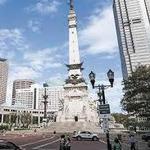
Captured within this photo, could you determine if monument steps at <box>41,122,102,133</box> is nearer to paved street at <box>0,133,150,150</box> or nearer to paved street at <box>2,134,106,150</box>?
paved street at <box>0,133,150,150</box>

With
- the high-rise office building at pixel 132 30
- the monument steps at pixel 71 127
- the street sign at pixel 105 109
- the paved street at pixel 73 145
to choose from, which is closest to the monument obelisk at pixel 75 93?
the monument steps at pixel 71 127

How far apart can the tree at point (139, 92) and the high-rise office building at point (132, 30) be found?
112 m

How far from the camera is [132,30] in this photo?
164750mm

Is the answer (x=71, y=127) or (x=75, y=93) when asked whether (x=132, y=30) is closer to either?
(x=75, y=93)

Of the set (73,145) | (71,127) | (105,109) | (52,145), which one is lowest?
(73,145)

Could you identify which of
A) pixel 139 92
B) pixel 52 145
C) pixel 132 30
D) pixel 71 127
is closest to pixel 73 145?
pixel 52 145

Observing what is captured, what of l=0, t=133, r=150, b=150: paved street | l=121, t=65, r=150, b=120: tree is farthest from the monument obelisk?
l=121, t=65, r=150, b=120: tree

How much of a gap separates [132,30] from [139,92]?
138 m

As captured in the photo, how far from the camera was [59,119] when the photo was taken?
84.7m

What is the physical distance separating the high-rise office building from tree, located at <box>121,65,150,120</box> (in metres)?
112

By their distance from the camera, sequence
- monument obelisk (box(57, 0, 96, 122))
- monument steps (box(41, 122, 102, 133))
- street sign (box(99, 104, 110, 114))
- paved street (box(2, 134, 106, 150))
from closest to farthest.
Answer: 1. street sign (box(99, 104, 110, 114))
2. paved street (box(2, 134, 106, 150))
3. monument steps (box(41, 122, 102, 133))
4. monument obelisk (box(57, 0, 96, 122))

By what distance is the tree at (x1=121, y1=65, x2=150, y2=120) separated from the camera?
108 feet

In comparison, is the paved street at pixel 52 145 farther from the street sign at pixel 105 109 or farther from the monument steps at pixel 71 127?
the monument steps at pixel 71 127

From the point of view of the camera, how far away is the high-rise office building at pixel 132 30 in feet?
493
